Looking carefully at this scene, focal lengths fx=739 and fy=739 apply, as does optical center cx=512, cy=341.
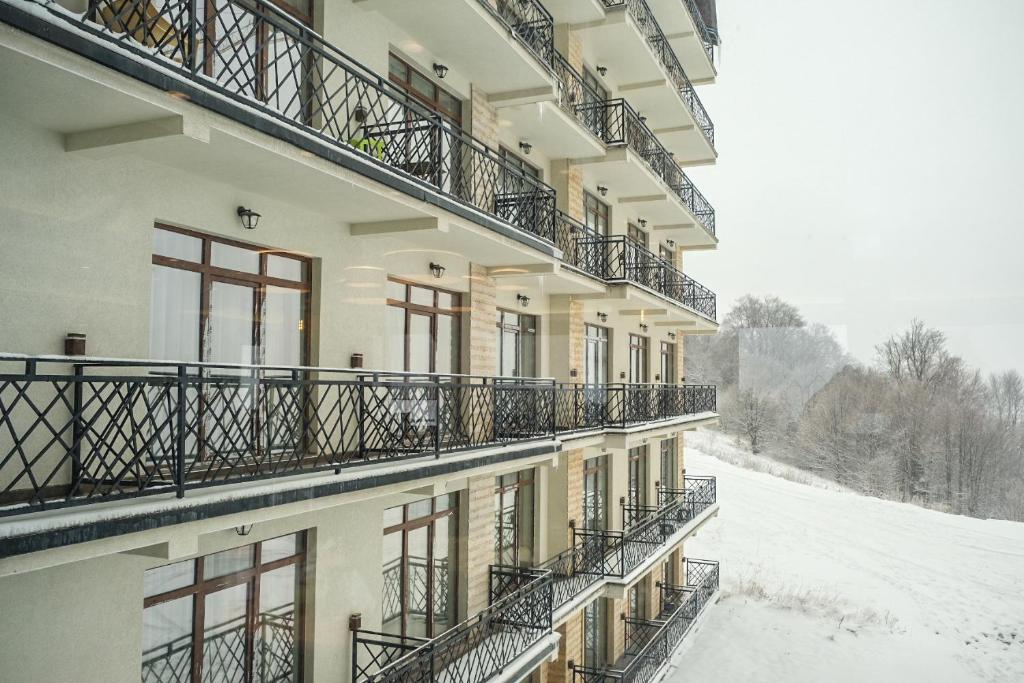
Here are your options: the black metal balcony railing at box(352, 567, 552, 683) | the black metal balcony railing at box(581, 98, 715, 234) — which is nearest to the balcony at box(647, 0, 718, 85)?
the black metal balcony railing at box(581, 98, 715, 234)

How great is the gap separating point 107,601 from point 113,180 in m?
2.85

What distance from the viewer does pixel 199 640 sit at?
18.9 feet

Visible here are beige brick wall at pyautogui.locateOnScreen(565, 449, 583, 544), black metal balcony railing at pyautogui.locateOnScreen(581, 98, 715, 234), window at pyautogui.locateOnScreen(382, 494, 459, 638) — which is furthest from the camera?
black metal balcony railing at pyautogui.locateOnScreen(581, 98, 715, 234)

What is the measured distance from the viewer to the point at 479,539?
10250mm

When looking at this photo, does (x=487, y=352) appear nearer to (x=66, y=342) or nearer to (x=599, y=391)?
(x=599, y=391)

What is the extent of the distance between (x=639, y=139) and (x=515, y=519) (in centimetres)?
847

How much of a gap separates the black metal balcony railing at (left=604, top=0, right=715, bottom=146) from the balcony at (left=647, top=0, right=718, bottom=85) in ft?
2.18

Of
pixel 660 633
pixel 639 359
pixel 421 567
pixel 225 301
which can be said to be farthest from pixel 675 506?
pixel 225 301

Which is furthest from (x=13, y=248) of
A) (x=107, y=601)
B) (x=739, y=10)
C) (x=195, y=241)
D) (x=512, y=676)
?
(x=739, y=10)

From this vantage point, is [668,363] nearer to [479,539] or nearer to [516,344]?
[516,344]

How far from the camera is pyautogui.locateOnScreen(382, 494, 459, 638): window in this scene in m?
8.45

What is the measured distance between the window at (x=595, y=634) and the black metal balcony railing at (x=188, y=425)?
585cm

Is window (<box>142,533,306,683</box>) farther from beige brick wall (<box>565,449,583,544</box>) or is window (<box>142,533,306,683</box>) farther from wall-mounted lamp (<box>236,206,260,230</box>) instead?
beige brick wall (<box>565,449,583,544</box>)

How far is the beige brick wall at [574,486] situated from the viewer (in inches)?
504
